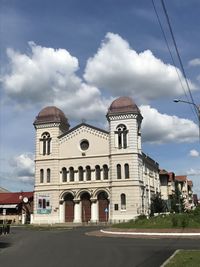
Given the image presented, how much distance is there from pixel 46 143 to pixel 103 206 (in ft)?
48.5

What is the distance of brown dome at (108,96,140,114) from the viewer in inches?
2591

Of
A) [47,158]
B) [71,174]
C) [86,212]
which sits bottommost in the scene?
[86,212]

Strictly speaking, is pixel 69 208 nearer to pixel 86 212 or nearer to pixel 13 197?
pixel 86 212

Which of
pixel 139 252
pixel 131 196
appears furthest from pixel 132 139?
pixel 139 252

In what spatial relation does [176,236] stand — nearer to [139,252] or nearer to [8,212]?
[139,252]

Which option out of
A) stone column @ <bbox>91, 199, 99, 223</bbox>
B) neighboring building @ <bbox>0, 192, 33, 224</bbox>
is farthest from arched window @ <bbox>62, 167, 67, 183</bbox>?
neighboring building @ <bbox>0, 192, 33, 224</bbox>

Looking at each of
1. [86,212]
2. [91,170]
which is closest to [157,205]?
[86,212]

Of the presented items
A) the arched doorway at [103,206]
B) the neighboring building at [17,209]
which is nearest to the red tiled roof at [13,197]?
the neighboring building at [17,209]

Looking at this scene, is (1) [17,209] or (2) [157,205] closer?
(2) [157,205]

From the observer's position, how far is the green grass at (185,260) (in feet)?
45.4

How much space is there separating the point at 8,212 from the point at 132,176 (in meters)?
26.4

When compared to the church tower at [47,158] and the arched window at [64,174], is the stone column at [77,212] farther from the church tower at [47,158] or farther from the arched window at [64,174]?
the arched window at [64,174]

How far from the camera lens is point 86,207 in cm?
6562

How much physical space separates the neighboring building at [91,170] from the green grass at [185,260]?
45.5 meters
